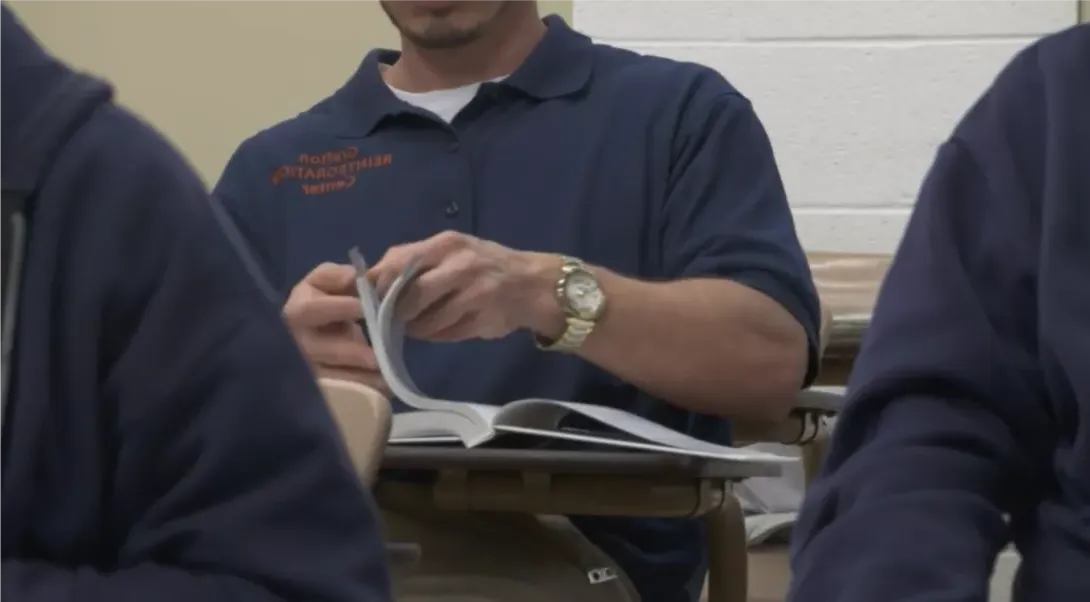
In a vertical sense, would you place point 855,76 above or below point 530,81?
below

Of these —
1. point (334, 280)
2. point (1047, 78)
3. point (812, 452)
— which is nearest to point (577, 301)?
point (334, 280)

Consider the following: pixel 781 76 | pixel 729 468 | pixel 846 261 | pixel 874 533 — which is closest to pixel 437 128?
pixel 729 468

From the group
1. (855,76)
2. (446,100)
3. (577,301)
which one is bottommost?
(855,76)

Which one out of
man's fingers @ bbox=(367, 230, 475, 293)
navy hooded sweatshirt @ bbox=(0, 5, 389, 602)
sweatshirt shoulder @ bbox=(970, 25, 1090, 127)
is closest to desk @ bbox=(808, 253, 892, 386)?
man's fingers @ bbox=(367, 230, 475, 293)

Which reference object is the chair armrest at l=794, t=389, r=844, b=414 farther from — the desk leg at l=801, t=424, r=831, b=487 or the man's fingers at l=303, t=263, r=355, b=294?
the man's fingers at l=303, t=263, r=355, b=294

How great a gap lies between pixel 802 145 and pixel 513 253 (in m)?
1.27

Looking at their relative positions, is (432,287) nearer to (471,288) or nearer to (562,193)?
(471,288)

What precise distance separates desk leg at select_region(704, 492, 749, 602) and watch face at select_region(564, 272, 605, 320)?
0.31 metres

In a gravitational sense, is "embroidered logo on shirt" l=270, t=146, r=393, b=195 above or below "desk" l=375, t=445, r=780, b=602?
above

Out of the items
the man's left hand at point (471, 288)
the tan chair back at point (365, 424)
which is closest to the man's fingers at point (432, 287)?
the man's left hand at point (471, 288)

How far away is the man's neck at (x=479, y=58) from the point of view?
1581 millimetres

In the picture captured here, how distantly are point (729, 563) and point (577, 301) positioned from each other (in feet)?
1.36

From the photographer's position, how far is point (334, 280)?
1272 millimetres

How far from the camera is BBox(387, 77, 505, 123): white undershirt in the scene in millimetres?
1554
